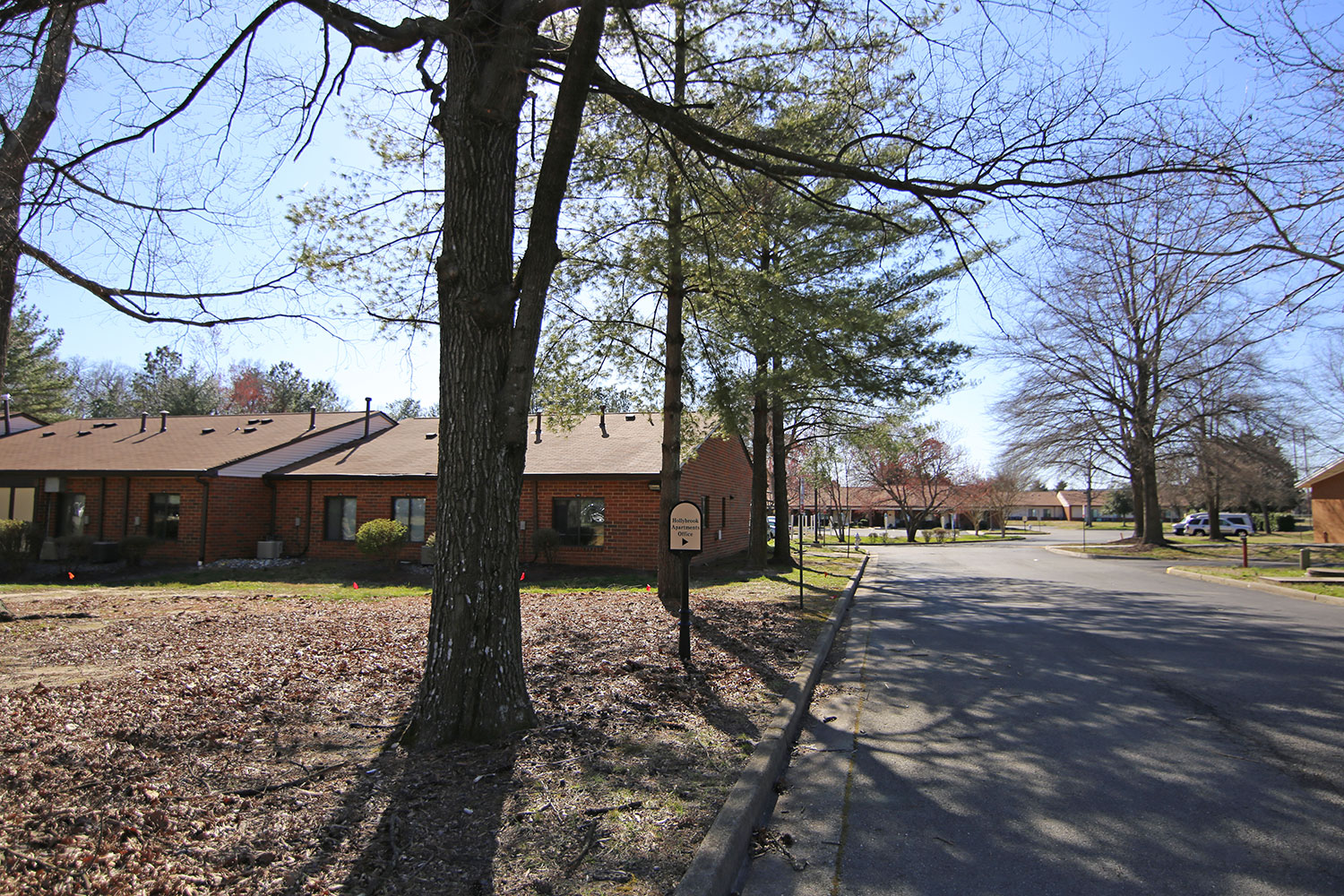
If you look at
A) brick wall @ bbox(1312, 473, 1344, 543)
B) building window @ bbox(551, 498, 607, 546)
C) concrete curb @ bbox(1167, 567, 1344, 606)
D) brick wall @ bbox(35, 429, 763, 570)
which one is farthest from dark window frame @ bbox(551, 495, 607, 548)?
brick wall @ bbox(1312, 473, 1344, 543)

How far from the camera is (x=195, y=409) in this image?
4878 centimetres

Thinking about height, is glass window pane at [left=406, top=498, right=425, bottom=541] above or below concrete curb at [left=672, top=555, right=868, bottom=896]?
above

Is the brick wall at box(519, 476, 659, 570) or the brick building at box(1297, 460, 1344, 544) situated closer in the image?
the brick wall at box(519, 476, 659, 570)

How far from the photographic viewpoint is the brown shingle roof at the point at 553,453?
794 inches

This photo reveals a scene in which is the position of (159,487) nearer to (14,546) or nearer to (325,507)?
(14,546)

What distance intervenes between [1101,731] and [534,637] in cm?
591

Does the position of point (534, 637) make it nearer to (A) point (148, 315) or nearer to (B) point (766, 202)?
(A) point (148, 315)

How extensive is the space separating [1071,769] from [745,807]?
101 inches

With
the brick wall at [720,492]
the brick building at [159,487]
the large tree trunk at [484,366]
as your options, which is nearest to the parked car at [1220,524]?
the brick wall at [720,492]

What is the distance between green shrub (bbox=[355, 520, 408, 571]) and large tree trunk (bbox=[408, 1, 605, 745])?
15309mm

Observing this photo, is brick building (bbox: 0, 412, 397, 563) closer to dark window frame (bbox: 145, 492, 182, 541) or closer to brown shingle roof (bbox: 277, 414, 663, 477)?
dark window frame (bbox: 145, 492, 182, 541)

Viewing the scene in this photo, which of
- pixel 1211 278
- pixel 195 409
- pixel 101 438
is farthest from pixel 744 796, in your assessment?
pixel 195 409

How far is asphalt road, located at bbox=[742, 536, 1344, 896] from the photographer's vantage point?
3.73m

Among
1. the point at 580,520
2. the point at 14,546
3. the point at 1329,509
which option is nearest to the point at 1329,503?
the point at 1329,509
